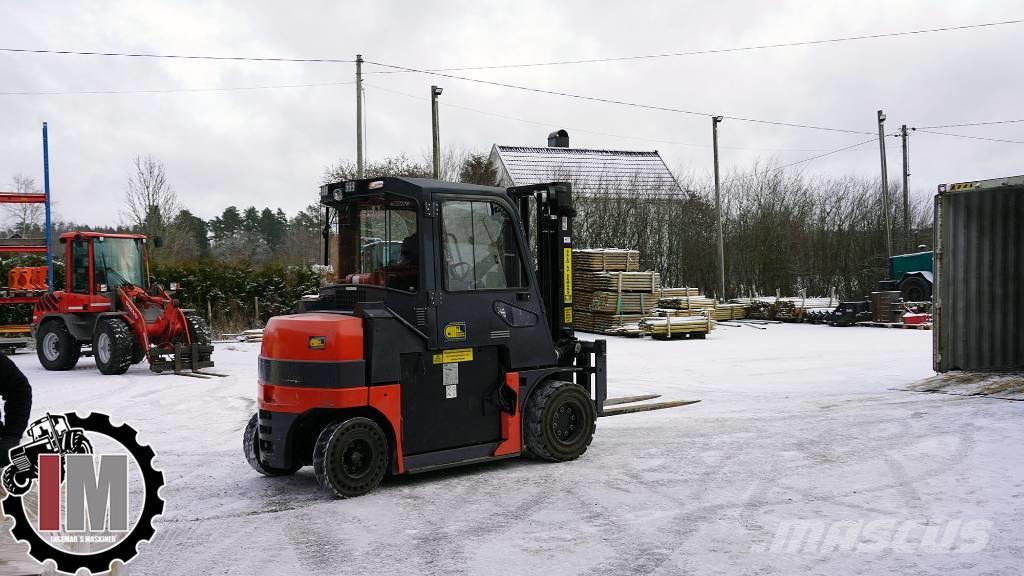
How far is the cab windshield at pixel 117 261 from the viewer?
1648cm

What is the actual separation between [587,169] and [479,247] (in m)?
31.0

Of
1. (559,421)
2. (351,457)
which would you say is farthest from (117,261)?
(559,421)

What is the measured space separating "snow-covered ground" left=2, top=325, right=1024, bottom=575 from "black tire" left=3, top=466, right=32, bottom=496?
149 cm

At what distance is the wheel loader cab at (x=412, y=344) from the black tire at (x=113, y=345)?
9204mm

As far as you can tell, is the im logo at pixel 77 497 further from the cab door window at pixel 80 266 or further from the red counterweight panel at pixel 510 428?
the cab door window at pixel 80 266

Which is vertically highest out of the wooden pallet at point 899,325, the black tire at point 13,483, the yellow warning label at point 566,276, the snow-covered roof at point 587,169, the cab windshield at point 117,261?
the snow-covered roof at point 587,169

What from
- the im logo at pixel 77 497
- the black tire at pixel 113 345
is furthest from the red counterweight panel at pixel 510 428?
the black tire at pixel 113 345

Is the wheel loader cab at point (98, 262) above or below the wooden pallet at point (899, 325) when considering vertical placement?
above

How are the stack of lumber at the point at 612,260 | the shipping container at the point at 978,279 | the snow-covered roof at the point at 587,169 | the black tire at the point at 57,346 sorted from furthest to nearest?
the snow-covered roof at the point at 587,169 → the stack of lumber at the point at 612,260 → the black tire at the point at 57,346 → the shipping container at the point at 978,279

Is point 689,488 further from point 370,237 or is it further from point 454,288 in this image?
point 370,237

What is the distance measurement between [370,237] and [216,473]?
8.33 feet

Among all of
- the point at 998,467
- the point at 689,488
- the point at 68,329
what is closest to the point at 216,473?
the point at 689,488

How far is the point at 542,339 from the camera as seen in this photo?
7.87 metres

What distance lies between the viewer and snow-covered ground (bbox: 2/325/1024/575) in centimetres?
519
